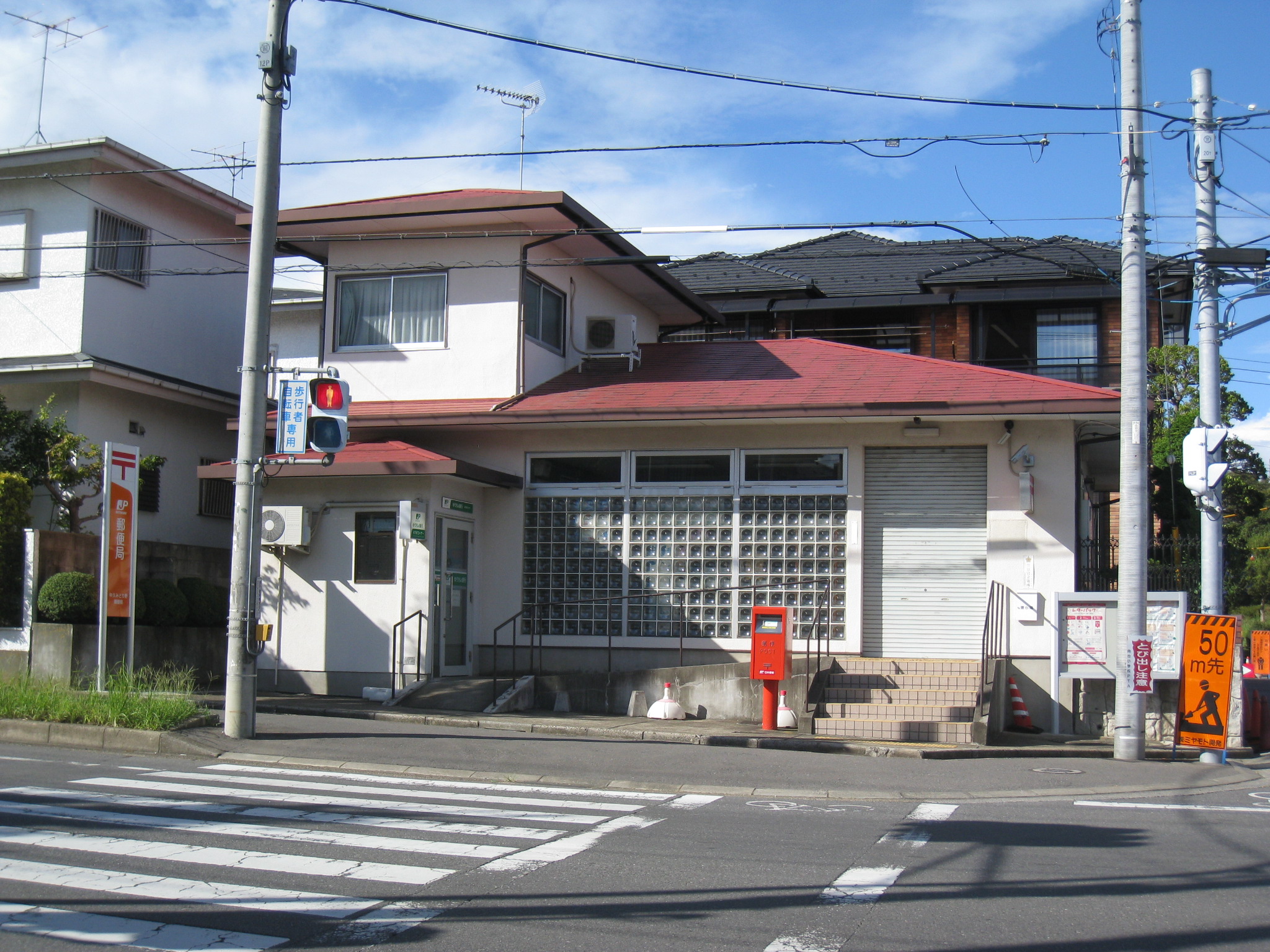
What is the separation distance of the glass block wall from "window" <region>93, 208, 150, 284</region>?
8.35 meters

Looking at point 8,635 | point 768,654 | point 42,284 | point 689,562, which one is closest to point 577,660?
point 689,562

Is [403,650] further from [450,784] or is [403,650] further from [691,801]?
[691,801]

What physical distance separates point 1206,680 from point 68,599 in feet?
44.6

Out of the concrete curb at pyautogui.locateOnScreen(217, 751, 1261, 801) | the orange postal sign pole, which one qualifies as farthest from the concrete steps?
the orange postal sign pole

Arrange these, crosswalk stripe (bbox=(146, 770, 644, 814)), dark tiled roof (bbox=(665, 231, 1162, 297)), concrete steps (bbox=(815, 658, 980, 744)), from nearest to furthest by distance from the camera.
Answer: crosswalk stripe (bbox=(146, 770, 644, 814)) < concrete steps (bbox=(815, 658, 980, 744)) < dark tiled roof (bbox=(665, 231, 1162, 297))

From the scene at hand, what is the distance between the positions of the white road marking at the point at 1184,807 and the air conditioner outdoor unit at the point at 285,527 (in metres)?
10.6

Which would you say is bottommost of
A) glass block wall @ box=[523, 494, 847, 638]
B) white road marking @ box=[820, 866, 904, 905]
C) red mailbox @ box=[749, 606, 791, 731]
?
white road marking @ box=[820, 866, 904, 905]

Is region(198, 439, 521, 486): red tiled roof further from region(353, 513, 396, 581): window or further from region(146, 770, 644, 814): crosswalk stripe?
region(146, 770, 644, 814): crosswalk stripe

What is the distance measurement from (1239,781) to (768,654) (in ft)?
16.2

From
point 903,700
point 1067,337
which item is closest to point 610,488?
point 903,700

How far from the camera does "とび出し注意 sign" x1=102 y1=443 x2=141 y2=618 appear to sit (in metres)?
13.9

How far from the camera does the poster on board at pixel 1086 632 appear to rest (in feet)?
47.0

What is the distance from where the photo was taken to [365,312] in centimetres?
1842

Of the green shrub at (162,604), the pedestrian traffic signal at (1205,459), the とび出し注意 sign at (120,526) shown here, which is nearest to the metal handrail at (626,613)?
the green shrub at (162,604)
